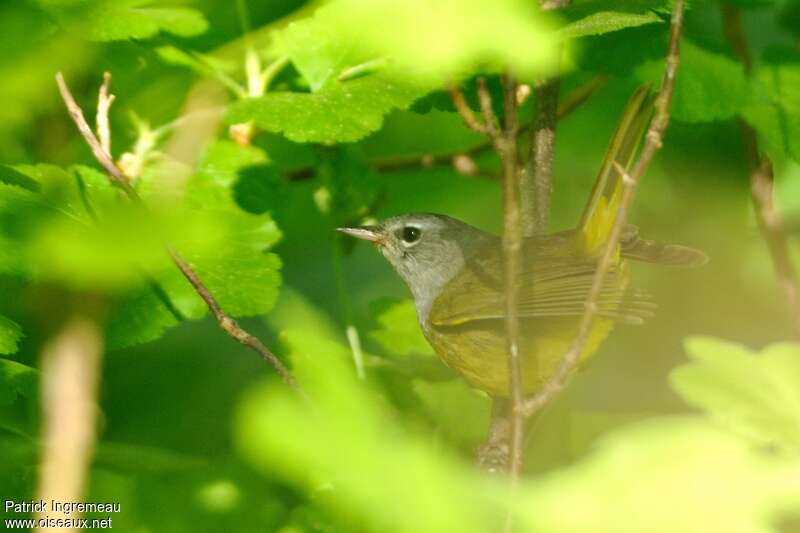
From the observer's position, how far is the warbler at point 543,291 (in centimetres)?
243

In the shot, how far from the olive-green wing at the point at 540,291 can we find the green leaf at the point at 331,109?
26.4 inches

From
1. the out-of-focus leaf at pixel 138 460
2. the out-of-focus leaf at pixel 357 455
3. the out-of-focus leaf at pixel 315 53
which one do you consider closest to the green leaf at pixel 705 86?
the out-of-focus leaf at pixel 315 53

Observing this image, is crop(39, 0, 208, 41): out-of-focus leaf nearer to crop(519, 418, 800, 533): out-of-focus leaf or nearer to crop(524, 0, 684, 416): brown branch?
crop(524, 0, 684, 416): brown branch

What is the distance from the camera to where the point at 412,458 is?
26.3 inches

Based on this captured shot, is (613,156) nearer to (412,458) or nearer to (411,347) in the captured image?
(411,347)

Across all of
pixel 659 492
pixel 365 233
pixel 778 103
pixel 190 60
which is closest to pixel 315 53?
pixel 190 60

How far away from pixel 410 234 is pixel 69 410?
1882 mm

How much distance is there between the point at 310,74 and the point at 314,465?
164cm

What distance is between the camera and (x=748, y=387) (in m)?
1.56

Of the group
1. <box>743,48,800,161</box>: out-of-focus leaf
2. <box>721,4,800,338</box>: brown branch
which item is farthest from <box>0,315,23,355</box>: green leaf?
<box>721,4,800,338</box>: brown branch

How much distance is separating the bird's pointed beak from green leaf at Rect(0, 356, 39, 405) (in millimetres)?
1029

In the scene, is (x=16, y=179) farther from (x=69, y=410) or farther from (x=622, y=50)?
(x=622, y=50)

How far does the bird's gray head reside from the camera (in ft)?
10.2

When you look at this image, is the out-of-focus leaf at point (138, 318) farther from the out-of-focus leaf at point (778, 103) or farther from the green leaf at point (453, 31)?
the out-of-focus leaf at point (778, 103)
